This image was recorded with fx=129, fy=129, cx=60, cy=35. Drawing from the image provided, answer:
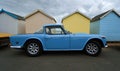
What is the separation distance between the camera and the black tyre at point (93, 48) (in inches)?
272

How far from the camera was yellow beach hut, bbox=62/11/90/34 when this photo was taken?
13.8m

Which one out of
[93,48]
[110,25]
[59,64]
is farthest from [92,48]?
[110,25]

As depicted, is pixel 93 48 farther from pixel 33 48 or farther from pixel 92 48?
pixel 33 48

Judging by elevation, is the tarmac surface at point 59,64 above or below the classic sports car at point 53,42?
below

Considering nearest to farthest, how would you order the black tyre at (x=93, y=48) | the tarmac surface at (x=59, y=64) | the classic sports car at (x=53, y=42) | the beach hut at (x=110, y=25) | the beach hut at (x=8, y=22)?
1. the tarmac surface at (x=59, y=64)
2. the classic sports car at (x=53, y=42)
3. the black tyre at (x=93, y=48)
4. the beach hut at (x=110, y=25)
5. the beach hut at (x=8, y=22)

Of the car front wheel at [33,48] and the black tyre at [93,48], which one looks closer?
the car front wheel at [33,48]

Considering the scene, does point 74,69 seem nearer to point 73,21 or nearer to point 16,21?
point 73,21

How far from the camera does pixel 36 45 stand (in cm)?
683

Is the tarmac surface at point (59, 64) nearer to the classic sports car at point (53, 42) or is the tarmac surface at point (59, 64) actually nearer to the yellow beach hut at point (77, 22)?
the classic sports car at point (53, 42)

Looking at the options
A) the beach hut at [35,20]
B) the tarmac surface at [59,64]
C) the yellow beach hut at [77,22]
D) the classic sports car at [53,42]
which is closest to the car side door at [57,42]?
the classic sports car at [53,42]

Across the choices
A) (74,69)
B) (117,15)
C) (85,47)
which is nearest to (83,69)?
(74,69)

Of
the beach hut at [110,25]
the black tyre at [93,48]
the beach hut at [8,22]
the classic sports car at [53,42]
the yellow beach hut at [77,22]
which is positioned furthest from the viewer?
the yellow beach hut at [77,22]

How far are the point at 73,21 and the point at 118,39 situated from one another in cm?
510

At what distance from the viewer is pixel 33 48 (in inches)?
270
